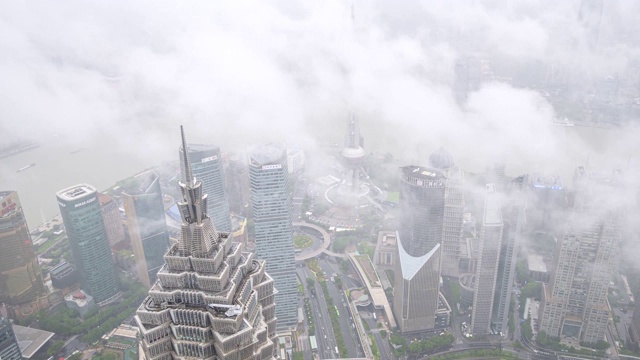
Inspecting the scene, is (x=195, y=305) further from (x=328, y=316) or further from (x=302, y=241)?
(x=302, y=241)

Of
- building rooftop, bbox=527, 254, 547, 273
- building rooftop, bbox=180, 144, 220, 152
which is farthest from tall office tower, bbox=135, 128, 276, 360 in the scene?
building rooftop, bbox=527, 254, 547, 273

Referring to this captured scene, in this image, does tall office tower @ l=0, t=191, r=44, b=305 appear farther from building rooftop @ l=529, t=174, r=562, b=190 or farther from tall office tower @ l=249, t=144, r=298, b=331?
building rooftop @ l=529, t=174, r=562, b=190

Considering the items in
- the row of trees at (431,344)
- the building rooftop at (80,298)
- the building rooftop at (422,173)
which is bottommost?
the row of trees at (431,344)

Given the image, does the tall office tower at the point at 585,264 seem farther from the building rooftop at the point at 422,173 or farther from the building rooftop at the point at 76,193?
the building rooftop at the point at 76,193

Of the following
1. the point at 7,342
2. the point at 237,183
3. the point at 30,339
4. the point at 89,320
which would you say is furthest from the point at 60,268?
the point at 237,183

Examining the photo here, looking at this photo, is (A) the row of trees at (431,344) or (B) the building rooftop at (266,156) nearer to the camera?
(B) the building rooftop at (266,156)

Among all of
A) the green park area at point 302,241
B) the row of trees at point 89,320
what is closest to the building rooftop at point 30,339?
the row of trees at point 89,320

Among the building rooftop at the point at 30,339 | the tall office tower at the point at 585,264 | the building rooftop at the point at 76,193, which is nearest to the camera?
the tall office tower at the point at 585,264
